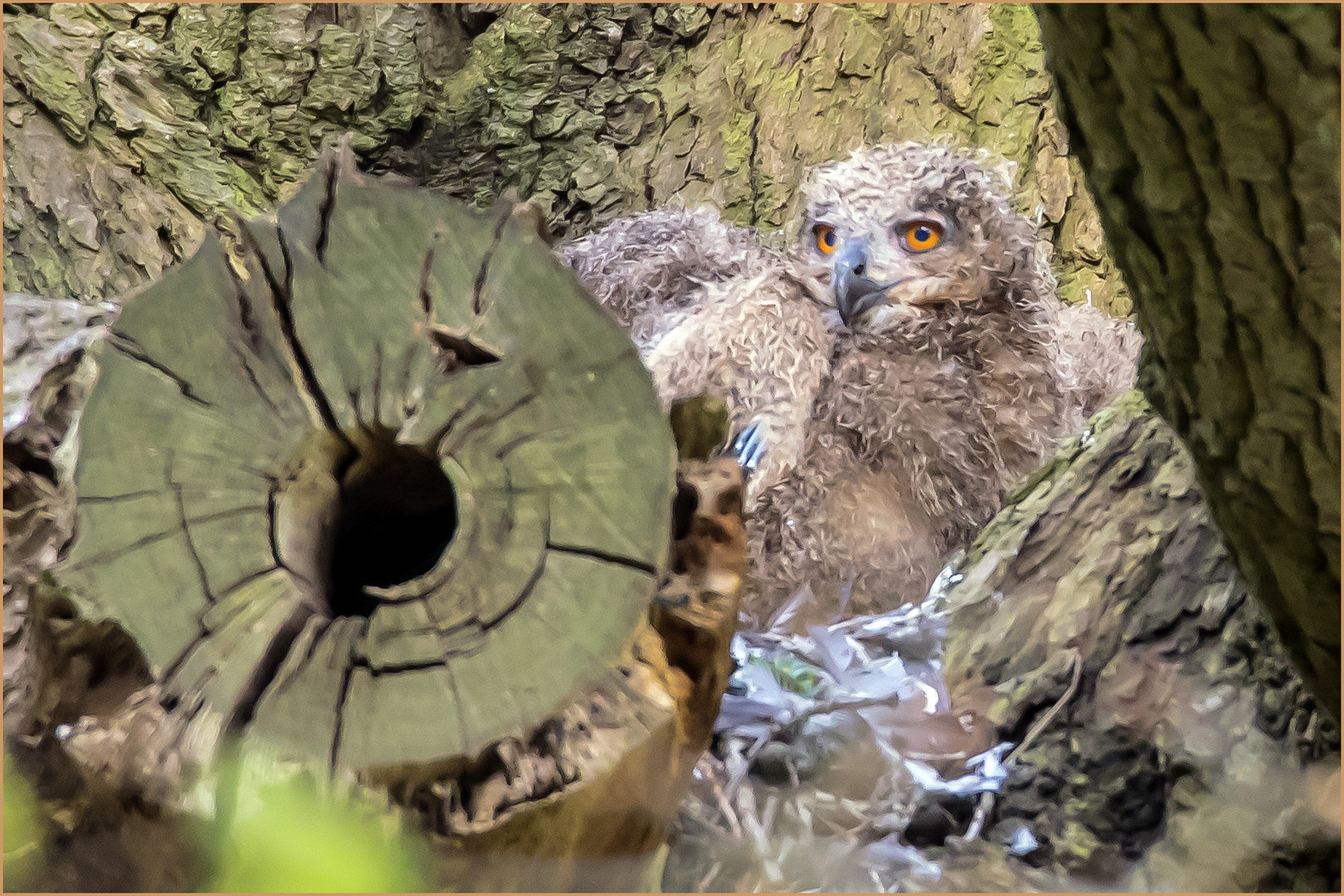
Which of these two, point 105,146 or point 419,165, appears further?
point 419,165

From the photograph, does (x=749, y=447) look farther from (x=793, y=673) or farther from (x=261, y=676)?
(x=261, y=676)

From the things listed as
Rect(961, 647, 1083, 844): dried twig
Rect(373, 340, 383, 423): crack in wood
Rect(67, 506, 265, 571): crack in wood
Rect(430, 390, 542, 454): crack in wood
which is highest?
Rect(373, 340, 383, 423): crack in wood

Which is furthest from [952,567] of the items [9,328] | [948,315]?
[9,328]

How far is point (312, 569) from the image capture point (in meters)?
0.85

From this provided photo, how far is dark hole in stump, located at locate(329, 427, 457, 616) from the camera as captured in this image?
878 mm

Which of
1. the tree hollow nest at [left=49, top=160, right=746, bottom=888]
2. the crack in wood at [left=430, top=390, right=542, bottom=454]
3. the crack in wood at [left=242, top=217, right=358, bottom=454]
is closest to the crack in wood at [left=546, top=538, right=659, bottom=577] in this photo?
the tree hollow nest at [left=49, top=160, right=746, bottom=888]

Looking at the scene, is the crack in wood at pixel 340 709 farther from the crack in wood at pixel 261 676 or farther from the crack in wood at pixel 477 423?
the crack in wood at pixel 477 423

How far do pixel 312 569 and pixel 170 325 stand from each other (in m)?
0.25

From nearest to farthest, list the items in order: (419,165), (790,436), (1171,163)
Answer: (1171,163) → (790,436) → (419,165)

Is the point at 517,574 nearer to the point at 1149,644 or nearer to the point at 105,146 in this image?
the point at 1149,644

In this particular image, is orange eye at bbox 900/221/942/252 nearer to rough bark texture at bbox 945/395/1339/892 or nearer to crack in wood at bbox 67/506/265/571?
rough bark texture at bbox 945/395/1339/892

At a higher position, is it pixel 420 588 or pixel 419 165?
pixel 419 165

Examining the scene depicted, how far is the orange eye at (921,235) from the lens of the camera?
196 centimetres

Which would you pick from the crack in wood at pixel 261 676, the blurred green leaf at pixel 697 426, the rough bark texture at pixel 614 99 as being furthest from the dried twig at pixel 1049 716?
the rough bark texture at pixel 614 99
